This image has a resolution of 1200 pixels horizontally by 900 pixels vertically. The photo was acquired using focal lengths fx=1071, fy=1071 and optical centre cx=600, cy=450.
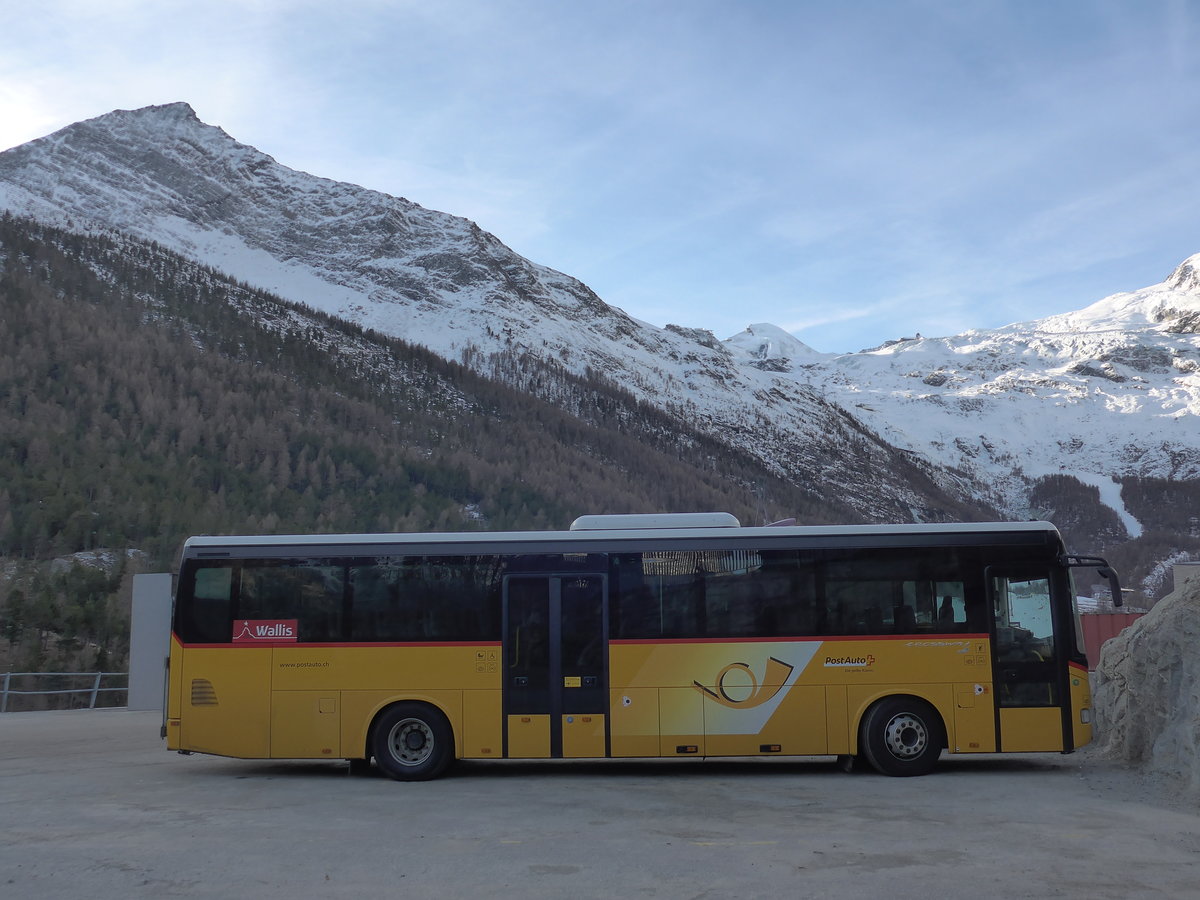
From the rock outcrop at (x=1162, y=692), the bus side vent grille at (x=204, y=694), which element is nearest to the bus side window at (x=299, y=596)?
the bus side vent grille at (x=204, y=694)

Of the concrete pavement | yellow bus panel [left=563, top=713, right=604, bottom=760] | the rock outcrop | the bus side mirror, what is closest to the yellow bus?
yellow bus panel [left=563, top=713, right=604, bottom=760]

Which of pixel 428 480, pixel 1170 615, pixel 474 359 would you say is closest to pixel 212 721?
pixel 1170 615

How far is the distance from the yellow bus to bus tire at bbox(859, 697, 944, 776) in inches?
1.0

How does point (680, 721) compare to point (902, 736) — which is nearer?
point (680, 721)

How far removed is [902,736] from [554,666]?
4.52 meters

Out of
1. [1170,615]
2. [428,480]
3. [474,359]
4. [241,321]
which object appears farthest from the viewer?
[474,359]

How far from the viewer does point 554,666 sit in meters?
13.6

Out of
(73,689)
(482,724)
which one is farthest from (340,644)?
(73,689)

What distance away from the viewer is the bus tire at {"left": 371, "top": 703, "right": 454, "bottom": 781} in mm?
13539

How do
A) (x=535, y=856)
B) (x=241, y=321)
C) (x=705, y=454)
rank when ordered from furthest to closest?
(x=705, y=454), (x=241, y=321), (x=535, y=856)

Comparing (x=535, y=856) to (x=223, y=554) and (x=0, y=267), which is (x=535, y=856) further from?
(x=0, y=267)

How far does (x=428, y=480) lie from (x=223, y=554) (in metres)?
77.0

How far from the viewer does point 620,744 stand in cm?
1352

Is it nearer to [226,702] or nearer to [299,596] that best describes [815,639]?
[299,596]
